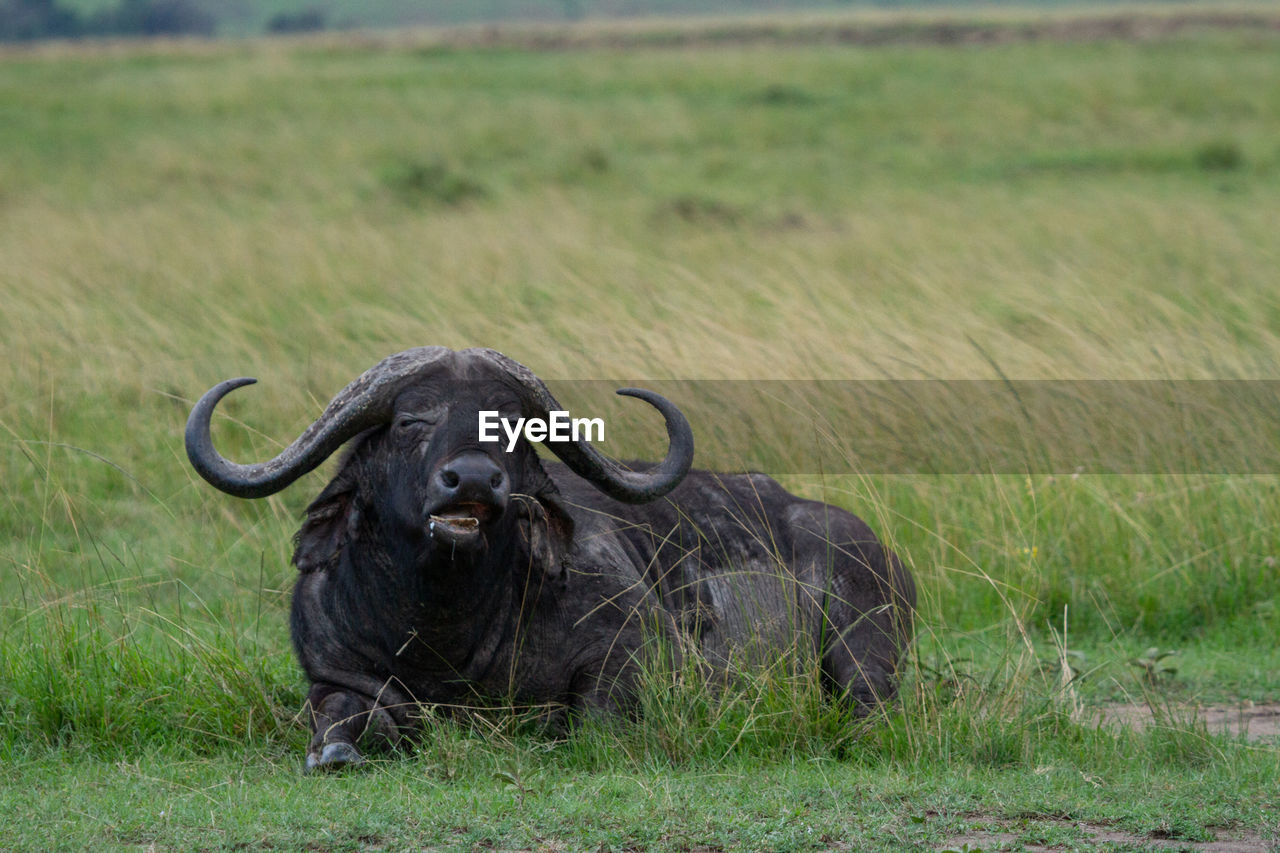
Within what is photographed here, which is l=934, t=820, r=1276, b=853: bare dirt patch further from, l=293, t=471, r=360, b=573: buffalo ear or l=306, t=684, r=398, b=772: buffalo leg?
l=293, t=471, r=360, b=573: buffalo ear

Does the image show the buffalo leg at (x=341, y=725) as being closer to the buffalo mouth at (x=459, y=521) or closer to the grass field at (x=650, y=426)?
the grass field at (x=650, y=426)

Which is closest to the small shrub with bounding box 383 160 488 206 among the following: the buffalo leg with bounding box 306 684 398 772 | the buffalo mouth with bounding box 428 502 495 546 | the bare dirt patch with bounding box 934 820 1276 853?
the buffalo leg with bounding box 306 684 398 772

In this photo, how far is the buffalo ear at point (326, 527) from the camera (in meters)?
5.79

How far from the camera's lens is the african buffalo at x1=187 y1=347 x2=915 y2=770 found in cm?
543


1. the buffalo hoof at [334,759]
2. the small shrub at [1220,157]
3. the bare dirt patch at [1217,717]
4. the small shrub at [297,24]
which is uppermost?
the small shrub at [297,24]

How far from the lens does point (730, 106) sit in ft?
96.0

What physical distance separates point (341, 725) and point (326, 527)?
736mm

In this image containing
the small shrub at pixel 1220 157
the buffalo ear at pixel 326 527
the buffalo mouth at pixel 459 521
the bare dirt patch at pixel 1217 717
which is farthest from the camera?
the small shrub at pixel 1220 157

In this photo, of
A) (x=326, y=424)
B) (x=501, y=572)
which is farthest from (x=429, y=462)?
(x=501, y=572)

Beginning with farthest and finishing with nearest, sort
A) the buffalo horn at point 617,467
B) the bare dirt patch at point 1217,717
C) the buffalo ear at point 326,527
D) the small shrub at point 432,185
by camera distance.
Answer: the small shrub at point 432,185, the bare dirt patch at point 1217,717, the buffalo ear at point 326,527, the buffalo horn at point 617,467

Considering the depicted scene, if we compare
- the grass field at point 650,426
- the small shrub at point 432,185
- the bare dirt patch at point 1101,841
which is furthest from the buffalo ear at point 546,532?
the small shrub at point 432,185

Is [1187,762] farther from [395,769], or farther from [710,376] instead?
[710,376]

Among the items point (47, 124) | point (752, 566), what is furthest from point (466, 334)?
point (47, 124)

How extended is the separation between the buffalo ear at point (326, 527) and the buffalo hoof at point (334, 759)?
2.34ft
